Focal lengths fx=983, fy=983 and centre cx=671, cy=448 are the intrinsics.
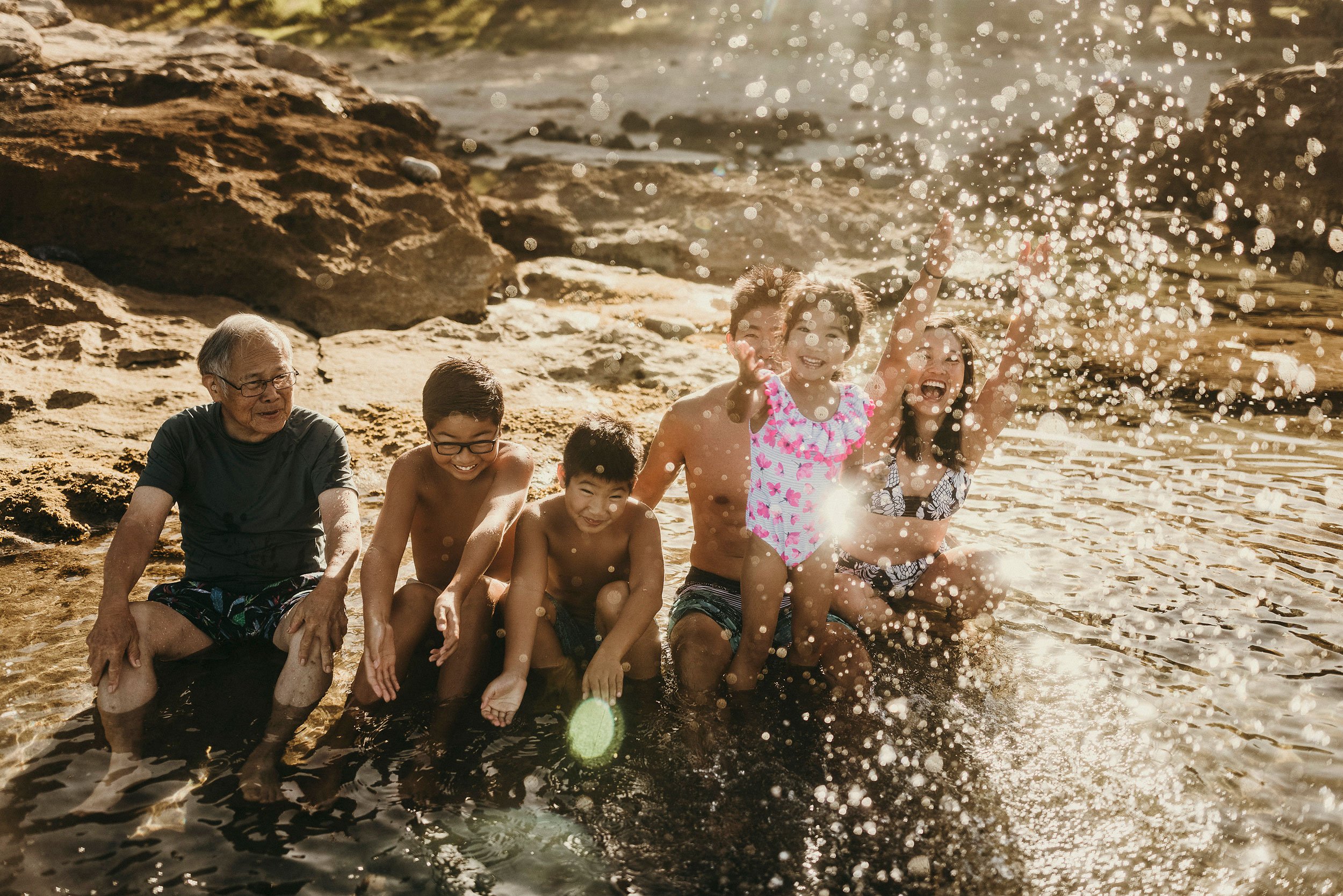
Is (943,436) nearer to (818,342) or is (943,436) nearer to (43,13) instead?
(818,342)

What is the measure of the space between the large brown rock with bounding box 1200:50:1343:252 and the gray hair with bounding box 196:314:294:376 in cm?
1298

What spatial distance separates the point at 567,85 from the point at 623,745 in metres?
20.5

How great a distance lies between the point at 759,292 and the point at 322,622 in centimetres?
194

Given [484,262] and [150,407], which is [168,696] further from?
[484,262]

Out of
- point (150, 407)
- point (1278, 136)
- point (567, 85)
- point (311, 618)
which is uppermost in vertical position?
point (567, 85)

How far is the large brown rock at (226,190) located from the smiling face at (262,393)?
4.26 m

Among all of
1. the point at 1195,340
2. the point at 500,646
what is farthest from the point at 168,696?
the point at 1195,340

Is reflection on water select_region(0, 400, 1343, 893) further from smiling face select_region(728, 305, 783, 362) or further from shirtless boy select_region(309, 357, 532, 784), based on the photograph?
smiling face select_region(728, 305, 783, 362)

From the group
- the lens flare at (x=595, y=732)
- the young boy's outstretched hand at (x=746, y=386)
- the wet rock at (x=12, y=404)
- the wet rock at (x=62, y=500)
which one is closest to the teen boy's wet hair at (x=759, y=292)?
the young boy's outstretched hand at (x=746, y=386)

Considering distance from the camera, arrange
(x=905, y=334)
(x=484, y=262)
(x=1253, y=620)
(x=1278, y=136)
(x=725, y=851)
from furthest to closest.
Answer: (x=1278, y=136), (x=484, y=262), (x=1253, y=620), (x=905, y=334), (x=725, y=851)

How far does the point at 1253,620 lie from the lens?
13.5 ft

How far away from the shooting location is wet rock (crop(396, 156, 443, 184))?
9.11 metres

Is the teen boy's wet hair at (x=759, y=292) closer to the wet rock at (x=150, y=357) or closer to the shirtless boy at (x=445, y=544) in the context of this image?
the shirtless boy at (x=445, y=544)

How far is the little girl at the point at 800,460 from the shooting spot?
336 centimetres
